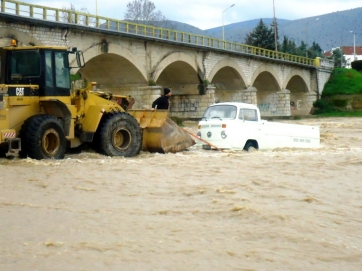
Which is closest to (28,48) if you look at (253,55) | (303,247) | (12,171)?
(12,171)

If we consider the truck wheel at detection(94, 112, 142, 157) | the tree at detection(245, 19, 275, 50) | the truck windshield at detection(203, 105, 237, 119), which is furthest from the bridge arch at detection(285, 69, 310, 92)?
the truck wheel at detection(94, 112, 142, 157)

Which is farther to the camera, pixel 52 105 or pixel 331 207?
pixel 52 105

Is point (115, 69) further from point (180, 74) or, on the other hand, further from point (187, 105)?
point (187, 105)

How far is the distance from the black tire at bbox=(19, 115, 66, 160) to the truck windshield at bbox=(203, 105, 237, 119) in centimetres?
501

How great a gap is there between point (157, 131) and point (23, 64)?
3927mm

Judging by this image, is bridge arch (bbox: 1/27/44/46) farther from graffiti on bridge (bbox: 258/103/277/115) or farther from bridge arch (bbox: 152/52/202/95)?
A: graffiti on bridge (bbox: 258/103/277/115)

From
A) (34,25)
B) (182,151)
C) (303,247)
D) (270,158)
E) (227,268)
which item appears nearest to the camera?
(227,268)

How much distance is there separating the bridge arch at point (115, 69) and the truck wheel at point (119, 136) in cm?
1656

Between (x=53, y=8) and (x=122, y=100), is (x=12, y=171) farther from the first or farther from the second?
(x=53, y=8)

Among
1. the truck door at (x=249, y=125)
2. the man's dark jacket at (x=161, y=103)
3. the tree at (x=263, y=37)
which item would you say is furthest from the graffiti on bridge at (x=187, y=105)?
the tree at (x=263, y=37)

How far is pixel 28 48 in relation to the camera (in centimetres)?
1324

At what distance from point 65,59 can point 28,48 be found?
842 mm

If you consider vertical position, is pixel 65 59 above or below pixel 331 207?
above

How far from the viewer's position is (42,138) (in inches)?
498
